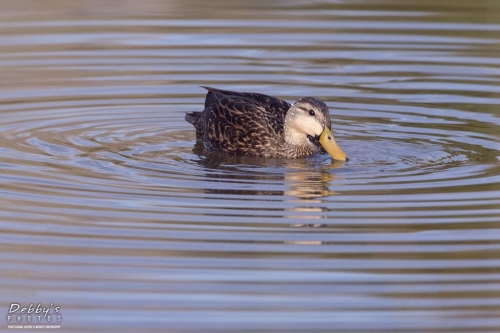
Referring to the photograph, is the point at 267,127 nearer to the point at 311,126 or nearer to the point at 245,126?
the point at 245,126

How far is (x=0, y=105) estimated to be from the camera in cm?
1260

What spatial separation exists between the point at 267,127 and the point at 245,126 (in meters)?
0.20

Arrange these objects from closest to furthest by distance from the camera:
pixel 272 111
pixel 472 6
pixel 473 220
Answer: pixel 473 220, pixel 272 111, pixel 472 6

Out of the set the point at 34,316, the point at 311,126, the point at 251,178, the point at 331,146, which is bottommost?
the point at 34,316

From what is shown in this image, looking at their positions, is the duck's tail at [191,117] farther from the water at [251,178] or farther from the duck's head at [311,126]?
the duck's head at [311,126]

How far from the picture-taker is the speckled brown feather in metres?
10.8

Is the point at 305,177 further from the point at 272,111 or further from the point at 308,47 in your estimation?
the point at 308,47

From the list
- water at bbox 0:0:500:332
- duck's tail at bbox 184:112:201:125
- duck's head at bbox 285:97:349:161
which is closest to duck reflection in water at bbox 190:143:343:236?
water at bbox 0:0:500:332

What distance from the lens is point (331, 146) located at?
1029cm

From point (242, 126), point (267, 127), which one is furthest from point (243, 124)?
point (267, 127)

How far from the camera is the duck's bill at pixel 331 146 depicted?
1021cm

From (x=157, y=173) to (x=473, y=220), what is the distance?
279cm

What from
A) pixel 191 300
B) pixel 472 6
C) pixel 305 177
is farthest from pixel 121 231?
pixel 472 6

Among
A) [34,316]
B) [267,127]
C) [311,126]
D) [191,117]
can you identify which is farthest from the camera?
[191,117]
